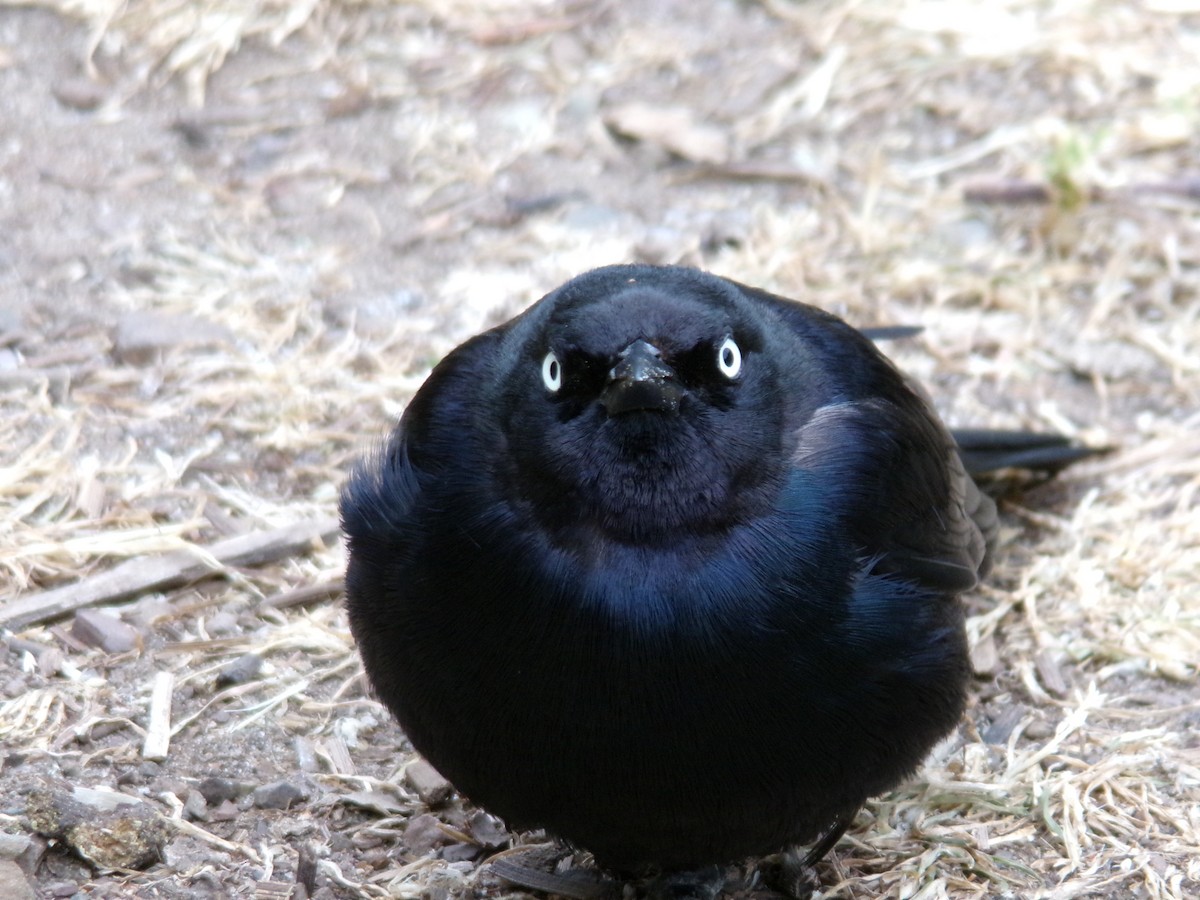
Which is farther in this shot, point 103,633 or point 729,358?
point 103,633

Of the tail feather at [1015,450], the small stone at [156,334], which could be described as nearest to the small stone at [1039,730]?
the tail feather at [1015,450]

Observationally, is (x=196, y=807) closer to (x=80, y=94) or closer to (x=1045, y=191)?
(x=80, y=94)

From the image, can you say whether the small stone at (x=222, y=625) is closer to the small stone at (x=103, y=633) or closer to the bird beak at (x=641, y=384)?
the small stone at (x=103, y=633)

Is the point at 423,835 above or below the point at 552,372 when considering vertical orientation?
below

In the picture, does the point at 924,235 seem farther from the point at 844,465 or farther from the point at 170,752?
the point at 170,752

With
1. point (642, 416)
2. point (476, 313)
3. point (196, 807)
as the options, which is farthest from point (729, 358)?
point (476, 313)
